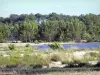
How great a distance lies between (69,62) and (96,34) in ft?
315

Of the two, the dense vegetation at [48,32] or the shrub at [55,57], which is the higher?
the shrub at [55,57]

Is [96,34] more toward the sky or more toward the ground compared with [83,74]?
more toward the ground

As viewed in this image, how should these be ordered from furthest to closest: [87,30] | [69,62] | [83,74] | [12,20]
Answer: [12,20], [87,30], [69,62], [83,74]

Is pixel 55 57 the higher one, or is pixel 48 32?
pixel 55 57

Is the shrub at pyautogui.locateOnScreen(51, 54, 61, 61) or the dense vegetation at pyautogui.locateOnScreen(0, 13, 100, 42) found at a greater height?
the shrub at pyautogui.locateOnScreen(51, 54, 61, 61)

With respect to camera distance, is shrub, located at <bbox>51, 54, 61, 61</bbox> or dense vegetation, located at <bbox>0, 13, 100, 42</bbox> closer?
shrub, located at <bbox>51, 54, 61, 61</bbox>

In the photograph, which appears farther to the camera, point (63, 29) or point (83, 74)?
point (63, 29)

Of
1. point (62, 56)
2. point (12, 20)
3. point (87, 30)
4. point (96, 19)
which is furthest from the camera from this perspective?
point (12, 20)

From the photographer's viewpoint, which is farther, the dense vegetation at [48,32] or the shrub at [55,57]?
the dense vegetation at [48,32]

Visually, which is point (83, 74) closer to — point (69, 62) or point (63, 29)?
point (69, 62)

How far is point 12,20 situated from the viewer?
186m

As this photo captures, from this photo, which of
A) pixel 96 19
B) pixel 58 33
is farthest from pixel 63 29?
pixel 96 19

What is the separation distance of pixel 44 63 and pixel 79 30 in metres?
94.9

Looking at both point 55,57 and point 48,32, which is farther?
point 48,32
